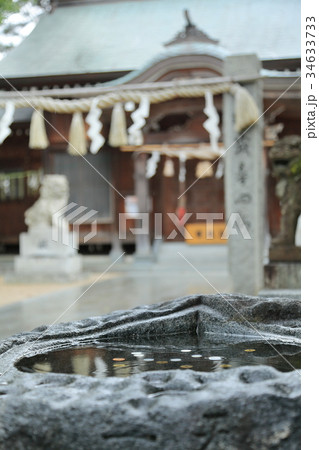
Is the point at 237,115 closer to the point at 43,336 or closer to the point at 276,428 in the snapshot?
the point at 43,336

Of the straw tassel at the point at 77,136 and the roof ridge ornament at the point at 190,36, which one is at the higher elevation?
the roof ridge ornament at the point at 190,36

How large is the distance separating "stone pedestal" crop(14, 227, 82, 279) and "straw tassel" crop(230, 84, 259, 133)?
4980 millimetres

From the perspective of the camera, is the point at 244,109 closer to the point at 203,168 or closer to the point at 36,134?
the point at 36,134

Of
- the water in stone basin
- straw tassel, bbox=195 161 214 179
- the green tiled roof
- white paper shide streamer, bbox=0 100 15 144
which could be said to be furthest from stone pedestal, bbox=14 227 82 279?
the water in stone basin

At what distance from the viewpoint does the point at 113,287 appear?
919 centimetres

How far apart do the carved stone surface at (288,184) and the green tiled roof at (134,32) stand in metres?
6.27

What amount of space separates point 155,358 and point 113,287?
23.5 feet

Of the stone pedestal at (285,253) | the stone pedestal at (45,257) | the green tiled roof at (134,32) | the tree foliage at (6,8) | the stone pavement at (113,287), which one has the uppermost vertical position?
the green tiled roof at (134,32)

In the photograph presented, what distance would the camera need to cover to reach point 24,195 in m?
15.0

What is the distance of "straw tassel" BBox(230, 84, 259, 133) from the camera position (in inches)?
258

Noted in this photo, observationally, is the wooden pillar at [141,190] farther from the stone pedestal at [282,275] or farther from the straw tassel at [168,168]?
the stone pedestal at [282,275]

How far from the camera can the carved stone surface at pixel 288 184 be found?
6844 mm

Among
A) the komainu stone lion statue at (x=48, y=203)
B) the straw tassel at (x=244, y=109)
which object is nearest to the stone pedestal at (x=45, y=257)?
the komainu stone lion statue at (x=48, y=203)

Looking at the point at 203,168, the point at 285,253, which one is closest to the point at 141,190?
the point at 203,168
